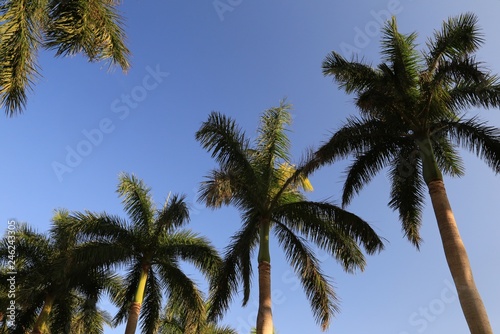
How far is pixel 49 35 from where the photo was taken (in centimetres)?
1011

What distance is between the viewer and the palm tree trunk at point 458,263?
11258 millimetres

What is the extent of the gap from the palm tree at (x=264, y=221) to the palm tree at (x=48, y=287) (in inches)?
305

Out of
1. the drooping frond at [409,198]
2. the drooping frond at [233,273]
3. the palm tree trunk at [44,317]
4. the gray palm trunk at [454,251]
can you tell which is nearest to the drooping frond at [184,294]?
Result: the drooping frond at [233,273]

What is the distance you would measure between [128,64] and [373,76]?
28.0 ft

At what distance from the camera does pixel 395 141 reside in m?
16.0

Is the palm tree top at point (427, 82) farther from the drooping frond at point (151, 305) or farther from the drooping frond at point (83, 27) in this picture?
the drooping frond at point (151, 305)

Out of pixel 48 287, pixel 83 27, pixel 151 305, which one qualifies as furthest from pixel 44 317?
pixel 83 27

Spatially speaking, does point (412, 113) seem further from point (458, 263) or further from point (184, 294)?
point (184, 294)

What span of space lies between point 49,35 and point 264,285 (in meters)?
10.6

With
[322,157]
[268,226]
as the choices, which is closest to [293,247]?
[268,226]

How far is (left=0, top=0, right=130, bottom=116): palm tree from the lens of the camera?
8.92 m

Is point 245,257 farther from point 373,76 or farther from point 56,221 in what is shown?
point 56,221

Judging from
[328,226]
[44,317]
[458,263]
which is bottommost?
[44,317]

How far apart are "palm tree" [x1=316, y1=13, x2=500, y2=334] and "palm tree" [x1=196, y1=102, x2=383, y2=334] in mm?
1514
